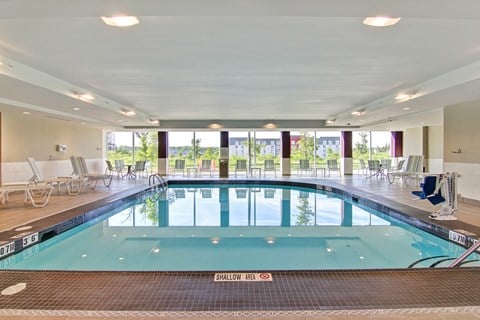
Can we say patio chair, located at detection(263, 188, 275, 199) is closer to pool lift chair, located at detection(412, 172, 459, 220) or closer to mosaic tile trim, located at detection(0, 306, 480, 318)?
pool lift chair, located at detection(412, 172, 459, 220)

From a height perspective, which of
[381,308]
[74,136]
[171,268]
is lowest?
[171,268]

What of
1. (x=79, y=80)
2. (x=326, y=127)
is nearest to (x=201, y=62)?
(x=79, y=80)

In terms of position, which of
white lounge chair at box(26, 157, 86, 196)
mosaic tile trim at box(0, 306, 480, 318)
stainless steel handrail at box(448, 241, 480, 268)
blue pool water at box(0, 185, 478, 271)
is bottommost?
blue pool water at box(0, 185, 478, 271)

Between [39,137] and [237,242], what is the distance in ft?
26.0

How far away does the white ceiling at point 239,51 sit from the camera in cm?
238

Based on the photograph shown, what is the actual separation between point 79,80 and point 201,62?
233 cm

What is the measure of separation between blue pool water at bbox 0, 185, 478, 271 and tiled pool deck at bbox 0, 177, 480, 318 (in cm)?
106

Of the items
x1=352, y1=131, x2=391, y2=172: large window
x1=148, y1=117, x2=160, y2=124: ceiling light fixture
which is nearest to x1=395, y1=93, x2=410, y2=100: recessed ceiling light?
x1=148, y1=117, x2=160, y2=124: ceiling light fixture

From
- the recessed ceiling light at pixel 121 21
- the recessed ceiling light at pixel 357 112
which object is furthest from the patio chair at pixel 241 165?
the recessed ceiling light at pixel 121 21

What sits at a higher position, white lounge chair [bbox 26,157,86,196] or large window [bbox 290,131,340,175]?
large window [bbox 290,131,340,175]

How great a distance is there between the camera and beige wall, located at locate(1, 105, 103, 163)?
852 cm

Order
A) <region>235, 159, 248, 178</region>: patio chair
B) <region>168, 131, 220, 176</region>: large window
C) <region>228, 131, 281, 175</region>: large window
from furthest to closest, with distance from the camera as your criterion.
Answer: <region>168, 131, 220, 176</region>: large window < <region>228, 131, 281, 175</region>: large window < <region>235, 159, 248, 178</region>: patio chair

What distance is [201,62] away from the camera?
4.47 meters

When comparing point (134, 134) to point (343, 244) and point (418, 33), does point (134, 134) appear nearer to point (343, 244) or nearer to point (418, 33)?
point (343, 244)
